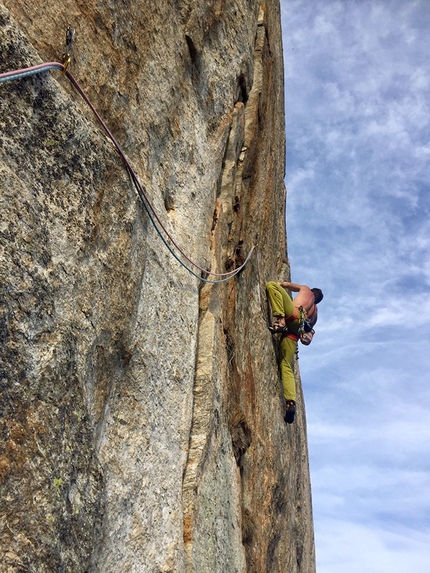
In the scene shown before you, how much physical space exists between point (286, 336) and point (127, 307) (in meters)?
6.11

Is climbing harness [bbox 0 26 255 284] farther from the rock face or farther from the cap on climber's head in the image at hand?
the cap on climber's head

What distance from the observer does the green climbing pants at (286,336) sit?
9906 millimetres

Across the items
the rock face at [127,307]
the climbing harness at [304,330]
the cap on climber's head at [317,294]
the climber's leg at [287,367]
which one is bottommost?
the rock face at [127,307]

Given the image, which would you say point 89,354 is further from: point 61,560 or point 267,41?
point 267,41

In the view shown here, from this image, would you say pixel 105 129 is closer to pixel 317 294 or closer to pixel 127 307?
pixel 127 307

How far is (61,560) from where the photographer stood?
11.1ft

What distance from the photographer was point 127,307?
4.68 metres

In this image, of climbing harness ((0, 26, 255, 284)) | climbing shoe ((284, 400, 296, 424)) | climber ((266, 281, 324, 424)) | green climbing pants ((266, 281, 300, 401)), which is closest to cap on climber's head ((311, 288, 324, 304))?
climber ((266, 281, 324, 424))

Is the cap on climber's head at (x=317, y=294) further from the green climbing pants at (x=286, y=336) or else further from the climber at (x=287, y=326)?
the green climbing pants at (x=286, y=336)

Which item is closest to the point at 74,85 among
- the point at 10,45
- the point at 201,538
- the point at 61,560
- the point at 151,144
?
the point at 10,45

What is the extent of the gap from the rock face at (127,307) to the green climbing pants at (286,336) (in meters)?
1.19

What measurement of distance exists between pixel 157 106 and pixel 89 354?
9.43 ft

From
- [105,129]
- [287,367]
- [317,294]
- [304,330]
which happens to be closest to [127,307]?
[105,129]

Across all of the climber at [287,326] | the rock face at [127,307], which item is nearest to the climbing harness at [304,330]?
the climber at [287,326]
